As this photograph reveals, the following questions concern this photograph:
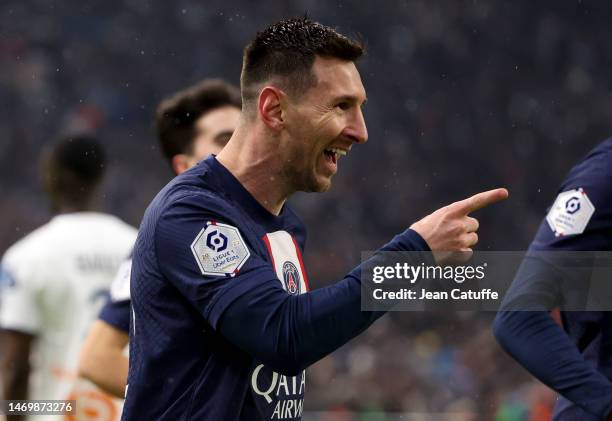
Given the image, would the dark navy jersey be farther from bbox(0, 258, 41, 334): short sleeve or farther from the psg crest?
bbox(0, 258, 41, 334): short sleeve

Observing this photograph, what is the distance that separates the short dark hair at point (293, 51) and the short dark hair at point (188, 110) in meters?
1.22

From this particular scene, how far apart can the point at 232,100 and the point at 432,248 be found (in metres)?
1.68

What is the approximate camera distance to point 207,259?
6.94 feet

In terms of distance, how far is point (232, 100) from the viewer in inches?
143

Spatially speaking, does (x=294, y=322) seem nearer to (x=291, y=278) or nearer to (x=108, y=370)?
(x=291, y=278)

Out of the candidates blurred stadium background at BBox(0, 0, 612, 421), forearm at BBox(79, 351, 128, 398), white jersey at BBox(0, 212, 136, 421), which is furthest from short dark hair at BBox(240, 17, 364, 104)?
blurred stadium background at BBox(0, 0, 612, 421)

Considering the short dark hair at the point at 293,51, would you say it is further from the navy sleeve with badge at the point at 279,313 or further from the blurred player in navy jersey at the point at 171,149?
the blurred player in navy jersey at the point at 171,149

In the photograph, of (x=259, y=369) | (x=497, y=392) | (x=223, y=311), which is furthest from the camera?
(x=497, y=392)

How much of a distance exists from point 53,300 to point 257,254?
1878mm

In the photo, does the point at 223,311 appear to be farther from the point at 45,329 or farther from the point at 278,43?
the point at 45,329

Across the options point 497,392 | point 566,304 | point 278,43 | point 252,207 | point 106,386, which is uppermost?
point 278,43

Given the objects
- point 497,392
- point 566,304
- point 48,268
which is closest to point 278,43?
point 566,304

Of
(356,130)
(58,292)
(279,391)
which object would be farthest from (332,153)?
(58,292)

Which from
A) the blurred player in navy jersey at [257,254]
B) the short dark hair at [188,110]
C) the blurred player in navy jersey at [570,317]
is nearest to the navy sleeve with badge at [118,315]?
the short dark hair at [188,110]
